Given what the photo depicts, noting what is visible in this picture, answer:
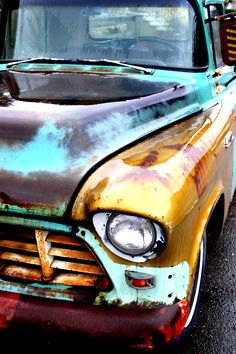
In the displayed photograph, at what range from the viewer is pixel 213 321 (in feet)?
8.86

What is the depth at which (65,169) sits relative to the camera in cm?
193

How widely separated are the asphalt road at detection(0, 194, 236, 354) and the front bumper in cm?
6

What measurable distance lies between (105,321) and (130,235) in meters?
0.34

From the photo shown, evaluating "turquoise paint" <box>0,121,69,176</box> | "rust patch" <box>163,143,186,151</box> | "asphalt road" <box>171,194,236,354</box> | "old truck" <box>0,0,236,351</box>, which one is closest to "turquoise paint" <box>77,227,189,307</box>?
"old truck" <box>0,0,236,351</box>

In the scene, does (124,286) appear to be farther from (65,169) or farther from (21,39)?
(21,39)

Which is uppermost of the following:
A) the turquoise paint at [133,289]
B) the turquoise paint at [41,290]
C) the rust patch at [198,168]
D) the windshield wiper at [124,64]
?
the windshield wiper at [124,64]

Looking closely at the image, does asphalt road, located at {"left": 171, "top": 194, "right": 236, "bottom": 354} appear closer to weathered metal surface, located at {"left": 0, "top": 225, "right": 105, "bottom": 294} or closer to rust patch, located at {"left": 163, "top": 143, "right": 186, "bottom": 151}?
weathered metal surface, located at {"left": 0, "top": 225, "right": 105, "bottom": 294}

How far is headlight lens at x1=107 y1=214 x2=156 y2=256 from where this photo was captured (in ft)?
5.87

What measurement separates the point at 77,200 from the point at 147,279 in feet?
1.32

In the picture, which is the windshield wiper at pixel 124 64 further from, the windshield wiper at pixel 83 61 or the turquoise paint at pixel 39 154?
the turquoise paint at pixel 39 154

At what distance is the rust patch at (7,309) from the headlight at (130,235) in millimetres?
460

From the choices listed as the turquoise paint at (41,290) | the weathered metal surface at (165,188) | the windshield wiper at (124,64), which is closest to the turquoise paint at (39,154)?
the weathered metal surface at (165,188)

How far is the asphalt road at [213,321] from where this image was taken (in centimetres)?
192


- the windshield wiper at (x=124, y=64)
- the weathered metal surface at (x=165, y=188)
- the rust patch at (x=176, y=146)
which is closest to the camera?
the weathered metal surface at (x=165, y=188)
